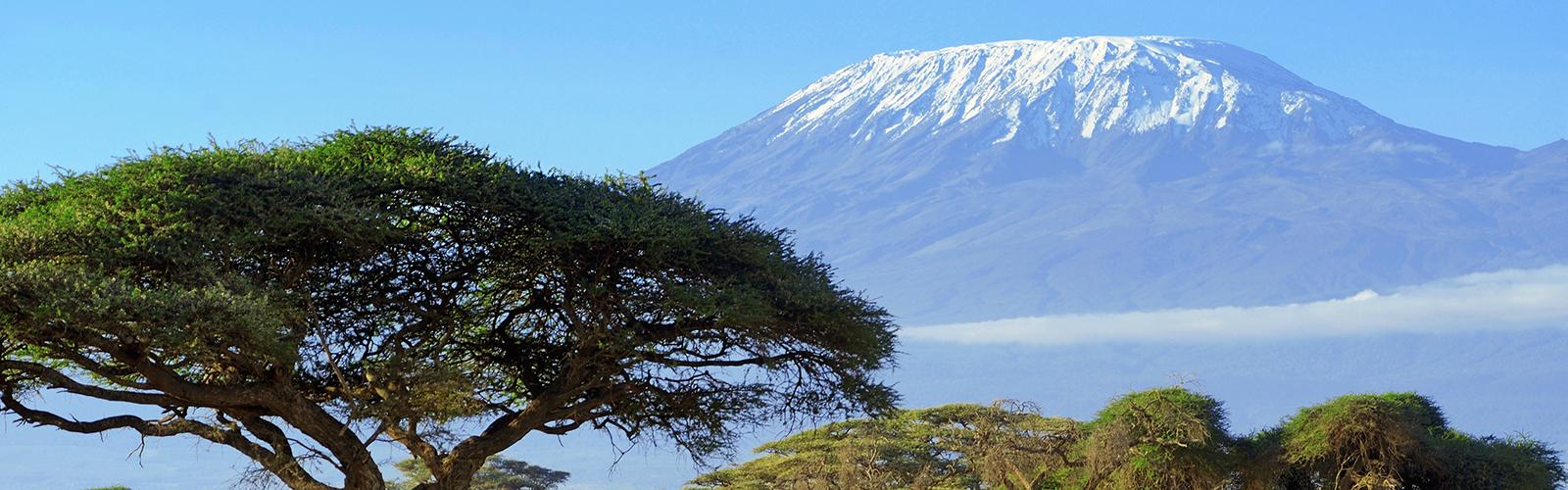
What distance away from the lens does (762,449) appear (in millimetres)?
47125

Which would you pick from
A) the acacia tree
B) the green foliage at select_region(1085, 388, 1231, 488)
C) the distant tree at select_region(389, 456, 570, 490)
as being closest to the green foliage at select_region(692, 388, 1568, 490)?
the green foliage at select_region(1085, 388, 1231, 488)

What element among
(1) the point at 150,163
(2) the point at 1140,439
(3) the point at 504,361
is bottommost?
(2) the point at 1140,439

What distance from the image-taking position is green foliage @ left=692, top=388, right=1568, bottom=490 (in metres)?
33.0

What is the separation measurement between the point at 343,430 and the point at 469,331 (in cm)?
442

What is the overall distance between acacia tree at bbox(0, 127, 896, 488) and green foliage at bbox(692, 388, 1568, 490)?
343 cm

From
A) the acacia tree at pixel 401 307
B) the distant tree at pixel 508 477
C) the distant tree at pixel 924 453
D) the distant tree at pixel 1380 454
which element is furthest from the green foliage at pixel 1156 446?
the distant tree at pixel 508 477

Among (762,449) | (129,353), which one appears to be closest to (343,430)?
(129,353)

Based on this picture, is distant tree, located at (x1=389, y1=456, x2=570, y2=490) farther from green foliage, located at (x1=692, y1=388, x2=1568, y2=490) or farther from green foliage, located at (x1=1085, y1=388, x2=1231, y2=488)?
green foliage, located at (x1=1085, y1=388, x2=1231, y2=488)

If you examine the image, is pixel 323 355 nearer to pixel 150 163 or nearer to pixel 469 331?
pixel 469 331

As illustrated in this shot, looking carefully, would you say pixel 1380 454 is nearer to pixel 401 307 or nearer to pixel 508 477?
pixel 401 307

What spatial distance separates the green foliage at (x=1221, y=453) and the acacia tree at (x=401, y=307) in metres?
3.43

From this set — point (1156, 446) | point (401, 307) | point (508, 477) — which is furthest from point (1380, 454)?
point (508, 477)

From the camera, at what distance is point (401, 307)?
97.3 feet

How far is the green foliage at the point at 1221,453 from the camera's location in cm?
3297
